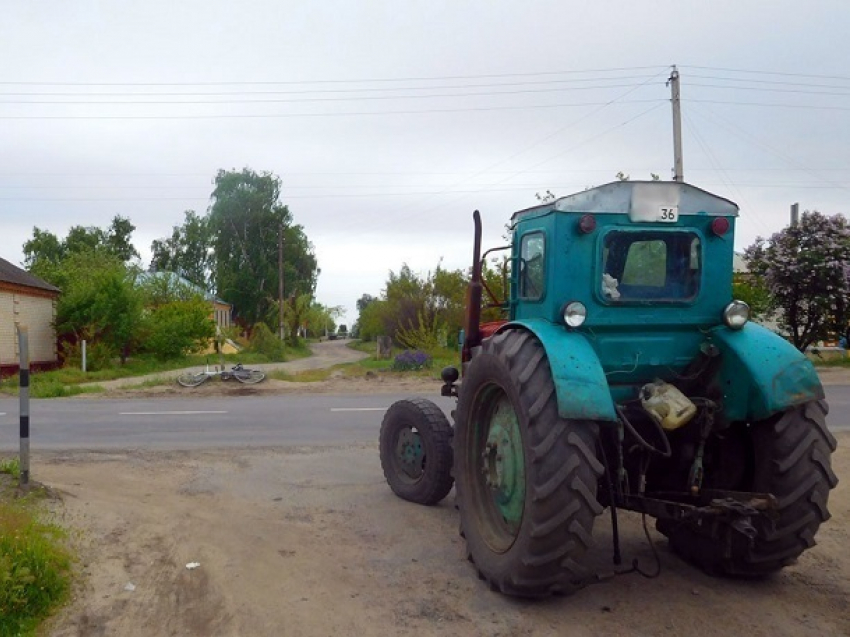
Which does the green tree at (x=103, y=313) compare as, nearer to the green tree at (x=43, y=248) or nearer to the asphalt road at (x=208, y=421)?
the asphalt road at (x=208, y=421)

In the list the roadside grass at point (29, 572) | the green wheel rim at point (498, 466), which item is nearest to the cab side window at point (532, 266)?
the green wheel rim at point (498, 466)

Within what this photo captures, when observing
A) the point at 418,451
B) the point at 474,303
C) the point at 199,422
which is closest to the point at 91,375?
the point at 199,422

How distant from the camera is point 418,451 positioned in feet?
23.9

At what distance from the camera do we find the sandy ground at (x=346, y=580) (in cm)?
447

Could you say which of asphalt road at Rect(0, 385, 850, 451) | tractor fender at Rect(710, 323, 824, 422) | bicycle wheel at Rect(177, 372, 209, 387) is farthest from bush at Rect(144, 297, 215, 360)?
tractor fender at Rect(710, 323, 824, 422)

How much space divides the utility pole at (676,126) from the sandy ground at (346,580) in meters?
17.3

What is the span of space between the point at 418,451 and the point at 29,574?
11.3 ft

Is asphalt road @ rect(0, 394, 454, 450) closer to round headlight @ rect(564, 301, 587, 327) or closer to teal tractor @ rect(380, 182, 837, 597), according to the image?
teal tractor @ rect(380, 182, 837, 597)

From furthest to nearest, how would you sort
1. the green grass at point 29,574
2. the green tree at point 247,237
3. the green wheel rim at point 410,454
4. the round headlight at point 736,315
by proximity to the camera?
the green tree at point 247,237
the green wheel rim at point 410,454
the round headlight at point 736,315
the green grass at point 29,574

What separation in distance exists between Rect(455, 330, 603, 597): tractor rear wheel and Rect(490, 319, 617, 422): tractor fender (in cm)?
9

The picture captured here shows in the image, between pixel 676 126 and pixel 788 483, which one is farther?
pixel 676 126

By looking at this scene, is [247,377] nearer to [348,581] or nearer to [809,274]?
[809,274]

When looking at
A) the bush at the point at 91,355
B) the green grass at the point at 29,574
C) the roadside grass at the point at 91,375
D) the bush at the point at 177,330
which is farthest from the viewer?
the bush at the point at 177,330

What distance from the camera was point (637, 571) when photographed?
16.3 feet
